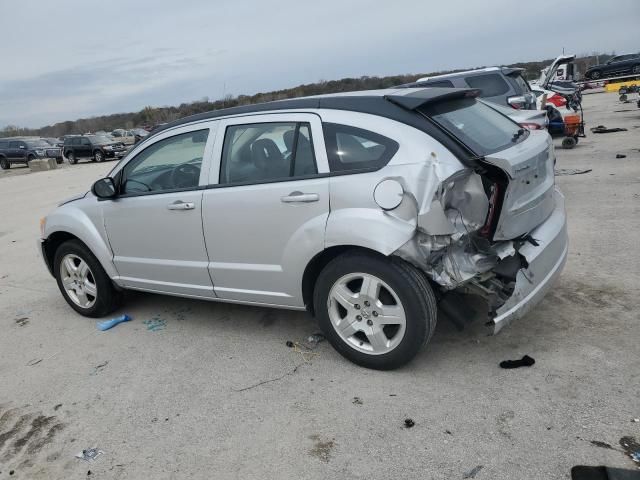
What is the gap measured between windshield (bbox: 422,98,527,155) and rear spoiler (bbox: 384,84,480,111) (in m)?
0.04

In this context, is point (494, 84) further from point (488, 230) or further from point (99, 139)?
point (99, 139)

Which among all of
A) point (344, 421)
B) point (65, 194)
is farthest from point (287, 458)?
point (65, 194)

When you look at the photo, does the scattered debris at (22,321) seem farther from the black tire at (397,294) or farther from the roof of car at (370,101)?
the black tire at (397,294)

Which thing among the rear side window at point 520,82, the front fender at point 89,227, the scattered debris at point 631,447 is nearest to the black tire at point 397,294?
the scattered debris at point 631,447

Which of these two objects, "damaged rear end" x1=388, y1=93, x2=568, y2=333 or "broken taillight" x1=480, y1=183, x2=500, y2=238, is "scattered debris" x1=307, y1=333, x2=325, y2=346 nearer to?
"damaged rear end" x1=388, y1=93, x2=568, y2=333

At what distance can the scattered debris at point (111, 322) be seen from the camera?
4.82 meters

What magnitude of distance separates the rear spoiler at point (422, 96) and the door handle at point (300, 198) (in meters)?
0.82

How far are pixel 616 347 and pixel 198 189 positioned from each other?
314cm

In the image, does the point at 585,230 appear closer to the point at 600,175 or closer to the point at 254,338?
the point at 600,175

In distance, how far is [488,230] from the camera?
3.35 metres

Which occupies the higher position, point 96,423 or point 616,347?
point 96,423

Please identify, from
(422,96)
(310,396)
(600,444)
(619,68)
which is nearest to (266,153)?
(422,96)

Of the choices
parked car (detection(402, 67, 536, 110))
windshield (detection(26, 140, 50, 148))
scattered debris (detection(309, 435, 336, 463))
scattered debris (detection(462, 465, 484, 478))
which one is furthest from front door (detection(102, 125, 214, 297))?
windshield (detection(26, 140, 50, 148))

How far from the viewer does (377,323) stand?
134 inches
